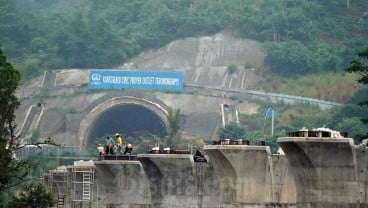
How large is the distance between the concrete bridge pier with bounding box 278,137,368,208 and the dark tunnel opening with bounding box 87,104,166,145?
63.5 meters

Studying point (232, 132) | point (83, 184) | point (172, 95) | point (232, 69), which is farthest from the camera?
point (232, 69)

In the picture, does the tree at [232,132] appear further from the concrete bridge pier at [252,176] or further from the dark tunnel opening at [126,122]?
the concrete bridge pier at [252,176]

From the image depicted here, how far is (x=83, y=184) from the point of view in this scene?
5188 cm

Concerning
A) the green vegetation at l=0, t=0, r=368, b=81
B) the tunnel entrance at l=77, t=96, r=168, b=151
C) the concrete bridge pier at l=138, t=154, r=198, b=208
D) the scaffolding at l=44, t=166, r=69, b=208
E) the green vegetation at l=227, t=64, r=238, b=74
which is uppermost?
the green vegetation at l=0, t=0, r=368, b=81

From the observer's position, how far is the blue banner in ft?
363

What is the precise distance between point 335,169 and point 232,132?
5882 centimetres

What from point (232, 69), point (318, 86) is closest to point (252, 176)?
point (318, 86)

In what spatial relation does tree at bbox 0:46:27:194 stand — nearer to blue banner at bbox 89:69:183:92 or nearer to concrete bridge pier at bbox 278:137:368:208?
concrete bridge pier at bbox 278:137:368:208

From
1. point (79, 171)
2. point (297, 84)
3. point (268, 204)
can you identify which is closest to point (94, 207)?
point (79, 171)

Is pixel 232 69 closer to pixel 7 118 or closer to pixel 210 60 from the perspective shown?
pixel 210 60

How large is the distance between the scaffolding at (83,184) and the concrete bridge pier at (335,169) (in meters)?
11.6

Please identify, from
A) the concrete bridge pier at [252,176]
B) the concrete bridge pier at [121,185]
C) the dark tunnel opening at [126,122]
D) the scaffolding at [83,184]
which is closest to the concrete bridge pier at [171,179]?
the concrete bridge pier at [121,185]

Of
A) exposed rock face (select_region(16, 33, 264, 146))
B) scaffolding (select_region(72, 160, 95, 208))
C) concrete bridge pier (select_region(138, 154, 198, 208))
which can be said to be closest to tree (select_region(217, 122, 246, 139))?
exposed rock face (select_region(16, 33, 264, 146))

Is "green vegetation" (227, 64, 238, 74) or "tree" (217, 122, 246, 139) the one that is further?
"green vegetation" (227, 64, 238, 74)
